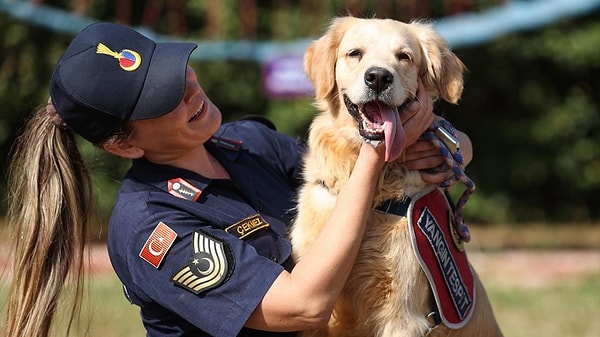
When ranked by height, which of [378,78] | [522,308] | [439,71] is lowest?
[522,308]

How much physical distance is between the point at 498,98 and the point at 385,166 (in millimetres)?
9298

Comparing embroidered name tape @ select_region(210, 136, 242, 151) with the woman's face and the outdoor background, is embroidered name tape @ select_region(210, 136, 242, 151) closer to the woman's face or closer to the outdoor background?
the woman's face

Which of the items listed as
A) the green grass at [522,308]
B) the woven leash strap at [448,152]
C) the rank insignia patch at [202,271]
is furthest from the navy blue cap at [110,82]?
the green grass at [522,308]

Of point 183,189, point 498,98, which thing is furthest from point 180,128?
point 498,98

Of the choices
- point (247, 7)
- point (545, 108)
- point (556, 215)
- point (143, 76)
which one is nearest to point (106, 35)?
point (143, 76)

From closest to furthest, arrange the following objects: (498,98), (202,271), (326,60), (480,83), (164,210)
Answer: (202,271), (164,210), (326,60), (480,83), (498,98)

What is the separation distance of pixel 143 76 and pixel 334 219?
85 cm

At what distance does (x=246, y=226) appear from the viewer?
3129mm

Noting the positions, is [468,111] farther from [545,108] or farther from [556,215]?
[556,215]

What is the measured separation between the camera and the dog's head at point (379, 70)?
317cm

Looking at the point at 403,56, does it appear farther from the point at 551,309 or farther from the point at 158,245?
the point at 551,309

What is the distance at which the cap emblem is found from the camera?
3.01 meters

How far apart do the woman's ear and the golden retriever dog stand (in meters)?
0.69

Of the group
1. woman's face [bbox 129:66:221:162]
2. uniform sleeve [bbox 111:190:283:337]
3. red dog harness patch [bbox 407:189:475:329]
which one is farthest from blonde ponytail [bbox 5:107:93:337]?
red dog harness patch [bbox 407:189:475:329]
